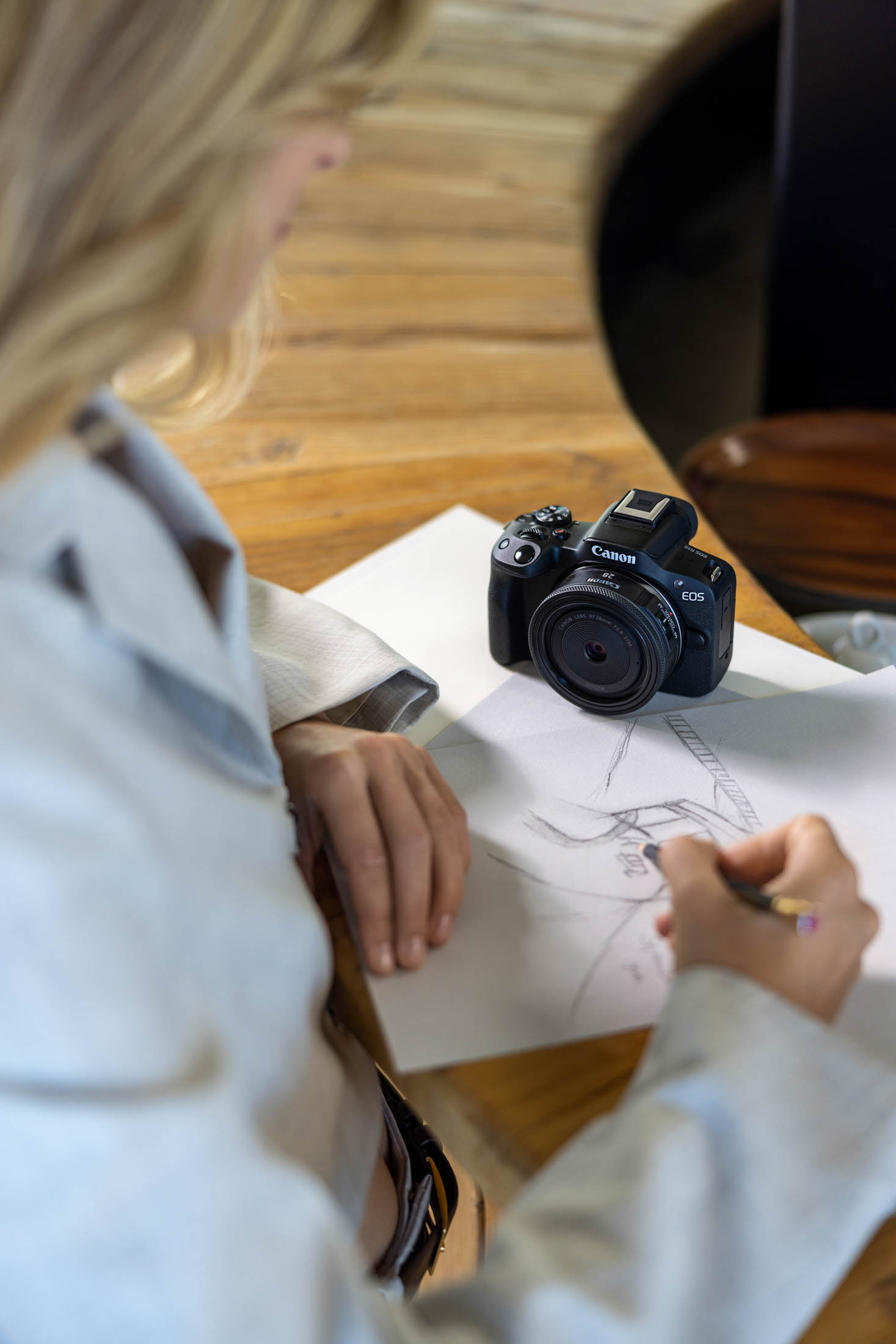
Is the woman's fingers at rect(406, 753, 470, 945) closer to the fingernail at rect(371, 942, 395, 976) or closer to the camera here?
the fingernail at rect(371, 942, 395, 976)

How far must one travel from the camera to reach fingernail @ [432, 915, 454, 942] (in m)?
0.45

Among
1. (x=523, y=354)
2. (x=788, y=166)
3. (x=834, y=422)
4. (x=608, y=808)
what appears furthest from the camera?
(x=788, y=166)

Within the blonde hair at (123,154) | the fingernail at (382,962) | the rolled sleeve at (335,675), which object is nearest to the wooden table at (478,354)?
the fingernail at (382,962)

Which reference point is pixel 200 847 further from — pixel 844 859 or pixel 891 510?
pixel 891 510

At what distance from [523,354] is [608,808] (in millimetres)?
589

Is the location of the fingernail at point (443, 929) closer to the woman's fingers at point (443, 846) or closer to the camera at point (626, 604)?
the woman's fingers at point (443, 846)

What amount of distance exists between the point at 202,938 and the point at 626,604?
315mm

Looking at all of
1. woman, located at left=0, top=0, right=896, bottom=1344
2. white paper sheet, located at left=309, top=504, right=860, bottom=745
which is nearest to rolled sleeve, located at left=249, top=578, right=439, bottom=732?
white paper sheet, located at left=309, top=504, right=860, bottom=745

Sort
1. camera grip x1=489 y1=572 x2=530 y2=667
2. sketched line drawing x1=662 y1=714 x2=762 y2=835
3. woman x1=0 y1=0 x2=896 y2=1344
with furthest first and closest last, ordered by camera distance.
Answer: camera grip x1=489 y1=572 x2=530 y2=667 < sketched line drawing x1=662 y1=714 x2=762 y2=835 < woman x1=0 y1=0 x2=896 y2=1344

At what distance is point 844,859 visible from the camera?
0.42m

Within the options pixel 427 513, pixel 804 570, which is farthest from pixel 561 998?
pixel 804 570

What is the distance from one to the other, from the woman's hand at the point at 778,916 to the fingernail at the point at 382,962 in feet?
0.37

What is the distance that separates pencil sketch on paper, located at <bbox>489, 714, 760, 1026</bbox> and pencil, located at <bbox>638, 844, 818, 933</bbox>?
1.8 inches

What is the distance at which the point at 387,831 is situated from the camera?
1.56ft
